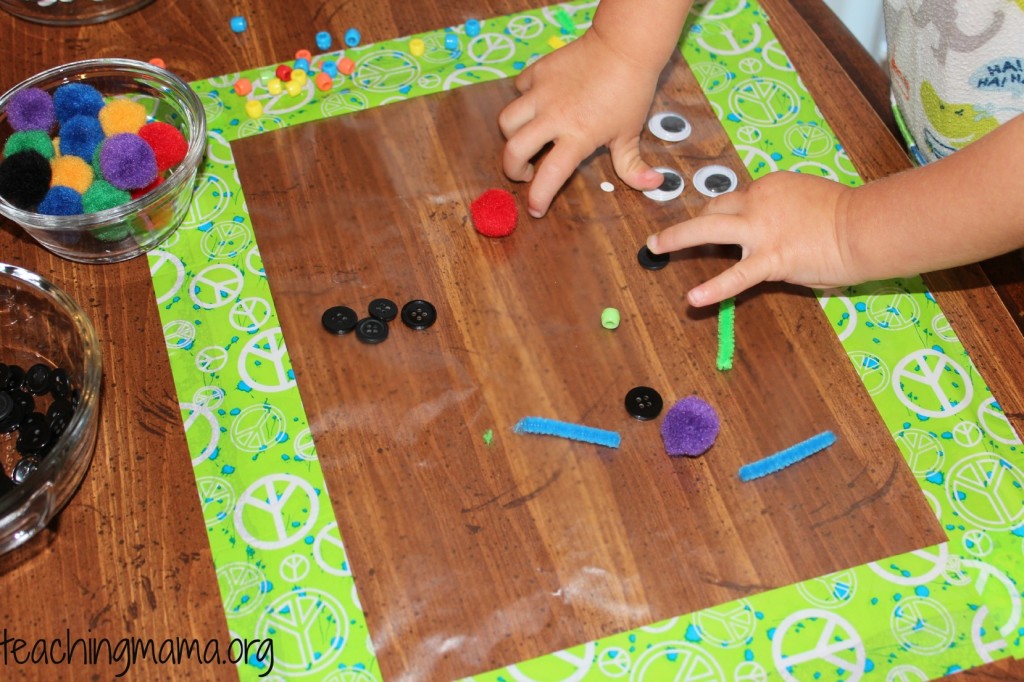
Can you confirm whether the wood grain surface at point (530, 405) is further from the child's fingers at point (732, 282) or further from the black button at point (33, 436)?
the black button at point (33, 436)

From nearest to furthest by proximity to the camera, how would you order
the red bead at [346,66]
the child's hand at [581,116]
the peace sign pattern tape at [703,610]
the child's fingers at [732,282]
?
the peace sign pattern tape at [703,610] < the child's fingers at [732,282] < the child's hand at [581,116] < the red bead at [346,66]

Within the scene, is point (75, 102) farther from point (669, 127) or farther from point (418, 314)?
point (669, 127)

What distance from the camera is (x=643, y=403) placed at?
0.83 meters

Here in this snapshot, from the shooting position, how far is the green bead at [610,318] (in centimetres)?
87

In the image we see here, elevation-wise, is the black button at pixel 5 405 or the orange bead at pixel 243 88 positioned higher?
the orange bead at pixel 243 88

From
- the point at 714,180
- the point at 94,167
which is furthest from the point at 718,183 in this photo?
the point at 94,167

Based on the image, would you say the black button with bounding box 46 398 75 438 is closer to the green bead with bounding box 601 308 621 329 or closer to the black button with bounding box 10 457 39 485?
the black button with bounding box 10 457 39 485

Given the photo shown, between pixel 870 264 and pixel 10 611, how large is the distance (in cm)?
74

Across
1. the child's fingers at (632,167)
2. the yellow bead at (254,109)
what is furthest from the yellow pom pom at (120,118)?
the child's fingers at (632,167)

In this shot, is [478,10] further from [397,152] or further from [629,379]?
[629,379]

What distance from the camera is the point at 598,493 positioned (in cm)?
79

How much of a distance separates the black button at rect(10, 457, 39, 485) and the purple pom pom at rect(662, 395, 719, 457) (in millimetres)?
505

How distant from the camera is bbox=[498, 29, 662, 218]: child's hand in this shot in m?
0.95

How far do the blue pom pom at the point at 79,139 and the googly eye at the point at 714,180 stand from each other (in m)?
0.58
